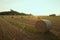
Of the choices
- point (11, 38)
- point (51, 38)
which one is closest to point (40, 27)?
point (51, 38)

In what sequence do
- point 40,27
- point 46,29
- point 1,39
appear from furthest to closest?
point 40,27 → point 46,29 → point 1,39

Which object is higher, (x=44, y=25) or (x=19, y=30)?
(x=44, y=25)

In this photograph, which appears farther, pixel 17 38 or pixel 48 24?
pixel 48 24

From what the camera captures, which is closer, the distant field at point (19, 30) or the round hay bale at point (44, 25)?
the distant field at point (19, 30)

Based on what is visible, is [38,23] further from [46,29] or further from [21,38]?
[21,38]

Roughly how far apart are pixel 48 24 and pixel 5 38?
477 centimetres

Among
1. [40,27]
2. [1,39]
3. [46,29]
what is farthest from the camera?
[40,27]

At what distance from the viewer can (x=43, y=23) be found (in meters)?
14.5

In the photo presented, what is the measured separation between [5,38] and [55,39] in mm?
3643

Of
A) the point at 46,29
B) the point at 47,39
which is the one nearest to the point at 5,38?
the point at 47,39

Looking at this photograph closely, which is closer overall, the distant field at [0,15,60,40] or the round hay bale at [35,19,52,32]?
the distant field at [0,15,60,40]

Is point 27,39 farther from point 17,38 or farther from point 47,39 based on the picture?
point 47,39

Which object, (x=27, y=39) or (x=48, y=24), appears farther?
(x=48, y=24)

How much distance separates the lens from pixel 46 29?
14062 millimetres
